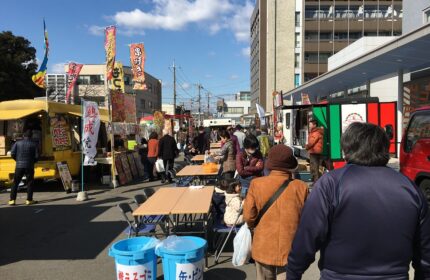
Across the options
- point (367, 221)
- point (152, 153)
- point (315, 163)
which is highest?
point (367, 221)

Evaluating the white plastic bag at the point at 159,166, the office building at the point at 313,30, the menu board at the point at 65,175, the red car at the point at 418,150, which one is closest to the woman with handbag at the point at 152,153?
the white plastic bag at the point at 159,166

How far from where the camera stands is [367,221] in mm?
1838

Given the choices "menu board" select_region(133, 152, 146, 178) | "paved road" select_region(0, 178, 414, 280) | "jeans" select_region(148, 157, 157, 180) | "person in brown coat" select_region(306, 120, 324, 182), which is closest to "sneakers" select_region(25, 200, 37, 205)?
"paved road" select_region(0, 178, 414, 280)

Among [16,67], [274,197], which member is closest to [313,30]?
[16,67]

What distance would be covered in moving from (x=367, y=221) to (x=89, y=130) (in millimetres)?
9902

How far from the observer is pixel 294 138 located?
65.4ft

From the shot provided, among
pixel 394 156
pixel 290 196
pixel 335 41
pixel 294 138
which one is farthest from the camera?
pixel 335 41

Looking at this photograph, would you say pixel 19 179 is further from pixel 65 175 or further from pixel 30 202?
pixel 65 175

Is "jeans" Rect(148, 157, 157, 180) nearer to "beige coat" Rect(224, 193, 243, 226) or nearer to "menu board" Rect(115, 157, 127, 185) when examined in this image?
"menu board" Rect(115, 157, 127, 185)

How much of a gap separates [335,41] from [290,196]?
6053cm

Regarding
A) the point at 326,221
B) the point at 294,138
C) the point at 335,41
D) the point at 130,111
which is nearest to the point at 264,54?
the point at 335,41

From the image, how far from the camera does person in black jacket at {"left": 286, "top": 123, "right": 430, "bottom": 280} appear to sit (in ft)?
6.02

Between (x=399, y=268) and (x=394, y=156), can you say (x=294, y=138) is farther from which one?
(x=399, y=268)

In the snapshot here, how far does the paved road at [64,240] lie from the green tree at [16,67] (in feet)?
91.0
